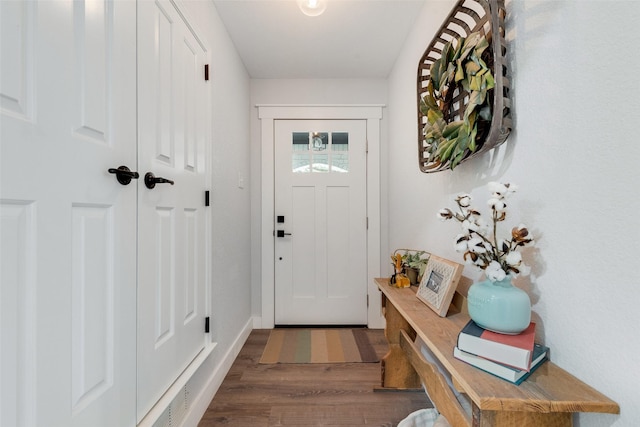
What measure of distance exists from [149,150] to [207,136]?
55 centimetres

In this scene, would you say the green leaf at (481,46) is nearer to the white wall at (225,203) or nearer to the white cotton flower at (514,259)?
the white cotton flower at (514,259)

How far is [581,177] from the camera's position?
0.67 m

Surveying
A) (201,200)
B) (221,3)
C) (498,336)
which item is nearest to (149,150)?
(201,200)

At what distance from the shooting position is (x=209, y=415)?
1415mm

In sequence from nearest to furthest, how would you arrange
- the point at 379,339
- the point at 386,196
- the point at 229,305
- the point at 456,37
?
the point at 456,37
the point at 229,305
the point at 379,339
the point at 386,196

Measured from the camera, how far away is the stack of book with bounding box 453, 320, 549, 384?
67 cm

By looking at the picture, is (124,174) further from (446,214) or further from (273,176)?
(273,176)

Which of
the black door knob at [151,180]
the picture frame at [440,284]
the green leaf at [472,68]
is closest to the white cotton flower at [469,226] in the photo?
the picture frame at [440,284]

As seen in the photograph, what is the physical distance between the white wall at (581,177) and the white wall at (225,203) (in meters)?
1.49

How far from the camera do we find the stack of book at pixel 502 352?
0.67 meters

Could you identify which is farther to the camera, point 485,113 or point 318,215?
point 318,215

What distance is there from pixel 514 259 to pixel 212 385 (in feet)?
5.43

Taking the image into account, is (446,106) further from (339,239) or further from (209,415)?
(209,415)

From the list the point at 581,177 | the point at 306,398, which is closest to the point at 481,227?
the point at 581,177
